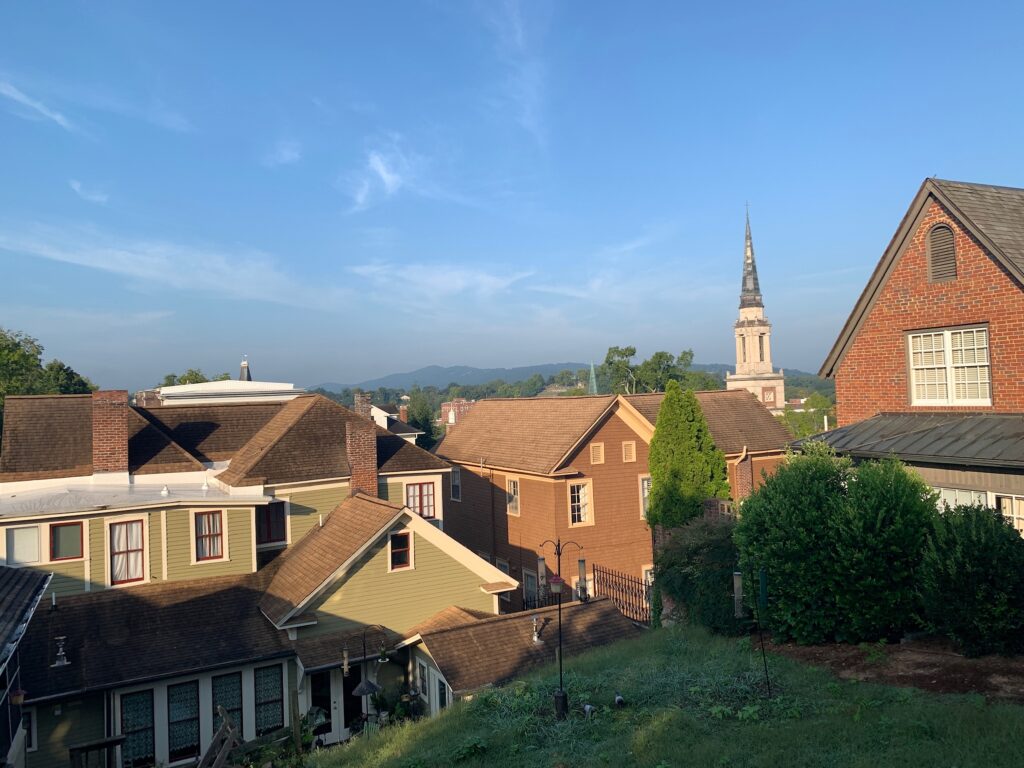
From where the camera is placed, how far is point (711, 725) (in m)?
9.45

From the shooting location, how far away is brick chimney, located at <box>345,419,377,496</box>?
79.3ft

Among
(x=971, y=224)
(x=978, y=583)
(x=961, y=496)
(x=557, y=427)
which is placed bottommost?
(x=978, y=583)

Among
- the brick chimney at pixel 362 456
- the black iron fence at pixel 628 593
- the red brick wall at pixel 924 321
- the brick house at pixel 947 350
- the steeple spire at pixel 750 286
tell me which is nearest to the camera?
the brick house at pixel 947 350

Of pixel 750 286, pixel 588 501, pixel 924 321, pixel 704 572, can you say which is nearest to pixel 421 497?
pixel 588 501

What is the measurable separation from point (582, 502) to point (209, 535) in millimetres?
14983

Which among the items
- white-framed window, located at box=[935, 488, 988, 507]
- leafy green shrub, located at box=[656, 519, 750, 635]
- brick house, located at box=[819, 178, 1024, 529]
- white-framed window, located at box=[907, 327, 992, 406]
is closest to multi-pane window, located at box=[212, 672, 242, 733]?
leafy green shrub, located at box=[656, 519, 750, 635]

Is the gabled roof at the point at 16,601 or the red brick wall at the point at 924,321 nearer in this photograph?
the gabled roof at the point at 16,601

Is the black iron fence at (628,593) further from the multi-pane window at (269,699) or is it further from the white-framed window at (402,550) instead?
the multi-pane window at (269,699)

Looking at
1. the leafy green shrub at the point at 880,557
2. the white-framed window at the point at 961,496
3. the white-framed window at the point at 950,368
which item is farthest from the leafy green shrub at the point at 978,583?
the white-framed window at the point at 950,368

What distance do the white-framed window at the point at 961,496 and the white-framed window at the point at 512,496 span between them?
18797 mm

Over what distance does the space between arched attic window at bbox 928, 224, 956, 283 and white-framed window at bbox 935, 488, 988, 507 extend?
16.4 ft

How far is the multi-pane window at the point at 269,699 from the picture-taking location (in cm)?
1856

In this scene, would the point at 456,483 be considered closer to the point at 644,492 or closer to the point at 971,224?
the point at 644,492

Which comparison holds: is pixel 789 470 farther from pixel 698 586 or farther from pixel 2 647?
pixel 2 647
